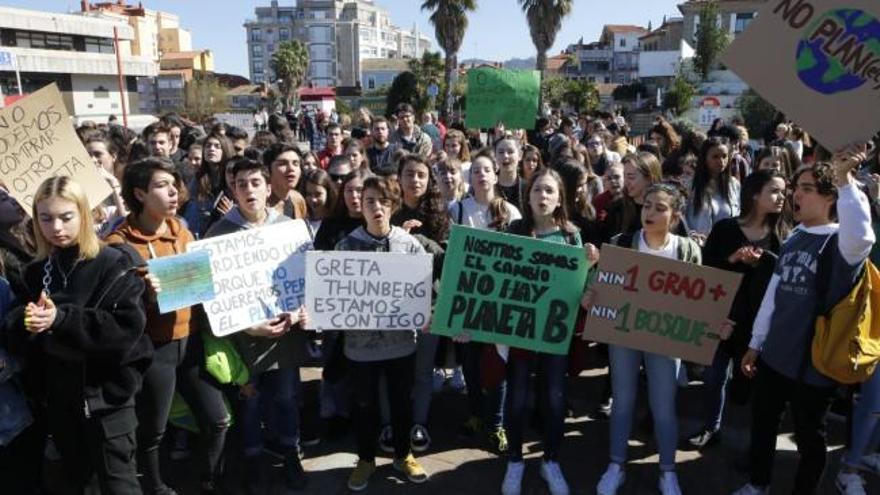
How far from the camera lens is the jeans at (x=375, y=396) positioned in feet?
12.9

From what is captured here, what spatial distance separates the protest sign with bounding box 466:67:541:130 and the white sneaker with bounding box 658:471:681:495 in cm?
620

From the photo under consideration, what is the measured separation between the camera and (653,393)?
3803mm

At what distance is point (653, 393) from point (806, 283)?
1057 mm

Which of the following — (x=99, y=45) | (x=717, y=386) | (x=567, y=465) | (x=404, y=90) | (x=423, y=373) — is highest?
(x=99, y=45)

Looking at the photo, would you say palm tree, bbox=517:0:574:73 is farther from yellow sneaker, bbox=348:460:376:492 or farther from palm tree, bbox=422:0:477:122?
yellow sneaker, bbox=348:460:376:492

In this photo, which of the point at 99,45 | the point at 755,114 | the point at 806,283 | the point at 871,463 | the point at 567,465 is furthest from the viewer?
the point at 99,45

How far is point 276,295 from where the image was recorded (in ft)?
12.6

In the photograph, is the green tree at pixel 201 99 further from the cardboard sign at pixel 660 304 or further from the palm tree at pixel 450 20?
the cardboard sign at pixel 660 304

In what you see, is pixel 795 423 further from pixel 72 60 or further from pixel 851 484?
pixel 72 60

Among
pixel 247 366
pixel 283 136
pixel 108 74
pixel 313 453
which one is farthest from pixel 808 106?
pixel 108 74

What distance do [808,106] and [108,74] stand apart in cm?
6135

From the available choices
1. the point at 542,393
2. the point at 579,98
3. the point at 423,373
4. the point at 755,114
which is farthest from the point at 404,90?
the point at 542,393

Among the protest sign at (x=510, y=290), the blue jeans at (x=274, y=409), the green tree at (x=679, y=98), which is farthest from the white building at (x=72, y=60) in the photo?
the protest sign at (x=510, y=290)

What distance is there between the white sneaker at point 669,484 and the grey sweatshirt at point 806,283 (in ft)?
2.99
